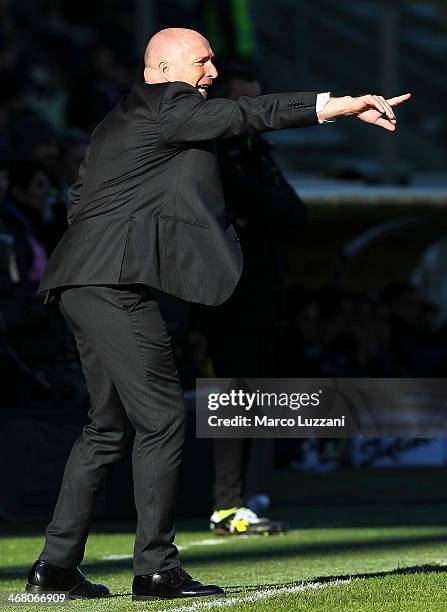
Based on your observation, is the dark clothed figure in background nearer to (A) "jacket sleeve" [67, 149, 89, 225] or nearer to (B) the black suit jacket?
(A) "jacket sleeve" [67, 149, 89, 225]

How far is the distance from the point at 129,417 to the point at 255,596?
0.73 meters

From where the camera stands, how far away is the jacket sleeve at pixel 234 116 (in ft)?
19.1

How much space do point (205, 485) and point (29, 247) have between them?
1704 mm

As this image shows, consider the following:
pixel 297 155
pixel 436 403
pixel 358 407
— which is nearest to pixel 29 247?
pixel 358 407

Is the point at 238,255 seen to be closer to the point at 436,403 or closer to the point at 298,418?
the point at 298,418

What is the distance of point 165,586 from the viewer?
6055 mm

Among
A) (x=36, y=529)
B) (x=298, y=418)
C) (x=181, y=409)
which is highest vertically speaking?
(x=181, y=409)

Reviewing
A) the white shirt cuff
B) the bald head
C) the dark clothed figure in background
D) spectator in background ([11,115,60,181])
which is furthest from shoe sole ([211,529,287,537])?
the white shirt cuff

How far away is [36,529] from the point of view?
922 cm

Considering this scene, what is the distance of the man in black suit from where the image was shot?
606 cm

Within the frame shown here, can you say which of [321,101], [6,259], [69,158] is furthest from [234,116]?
[69,158]

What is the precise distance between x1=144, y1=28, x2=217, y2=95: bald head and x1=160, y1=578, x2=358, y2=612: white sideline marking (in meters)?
1.69

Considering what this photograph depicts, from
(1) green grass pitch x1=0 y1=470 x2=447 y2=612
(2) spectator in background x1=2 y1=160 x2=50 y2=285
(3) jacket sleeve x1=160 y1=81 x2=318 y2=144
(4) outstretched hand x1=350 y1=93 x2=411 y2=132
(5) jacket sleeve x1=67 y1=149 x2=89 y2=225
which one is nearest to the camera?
(4) outstretched hand x1=350 y1=93 x2=411 y2=132

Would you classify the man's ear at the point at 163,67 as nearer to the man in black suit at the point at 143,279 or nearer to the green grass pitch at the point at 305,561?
the man in black suit at the point at 143,279
